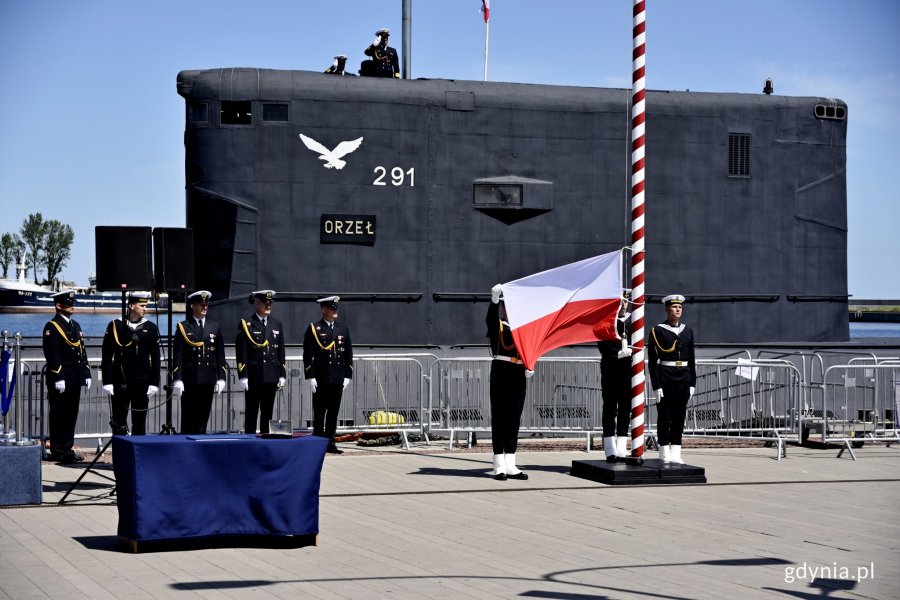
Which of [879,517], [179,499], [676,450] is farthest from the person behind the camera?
[676,450]

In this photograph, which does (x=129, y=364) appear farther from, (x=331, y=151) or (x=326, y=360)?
(x=331, y=151)

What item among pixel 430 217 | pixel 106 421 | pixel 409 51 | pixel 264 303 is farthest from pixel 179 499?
pixel 409 51

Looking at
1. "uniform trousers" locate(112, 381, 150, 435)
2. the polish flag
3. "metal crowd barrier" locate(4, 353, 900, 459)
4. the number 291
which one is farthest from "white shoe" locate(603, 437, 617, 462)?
the number 291

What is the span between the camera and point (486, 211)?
1811cm

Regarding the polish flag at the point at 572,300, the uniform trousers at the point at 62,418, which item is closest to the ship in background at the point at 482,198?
the uniform trousers at the point at 62,418

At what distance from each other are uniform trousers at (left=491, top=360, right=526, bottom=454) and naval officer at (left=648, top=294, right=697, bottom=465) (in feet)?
5.25

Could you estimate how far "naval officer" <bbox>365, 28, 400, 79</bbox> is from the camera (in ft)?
61.0

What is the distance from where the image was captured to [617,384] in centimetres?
1416

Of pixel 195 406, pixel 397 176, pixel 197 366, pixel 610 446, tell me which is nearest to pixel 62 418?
pixel 195 406

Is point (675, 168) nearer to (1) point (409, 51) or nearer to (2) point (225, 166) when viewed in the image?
(1) point (409, 51)

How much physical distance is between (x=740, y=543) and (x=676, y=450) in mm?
4225

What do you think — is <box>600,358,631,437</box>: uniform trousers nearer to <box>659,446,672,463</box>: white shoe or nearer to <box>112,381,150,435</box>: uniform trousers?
<box>659,446,672,463</box>: white shoe

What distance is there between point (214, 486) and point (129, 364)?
4655 millimetres

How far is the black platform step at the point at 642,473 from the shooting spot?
13000 millimetres
